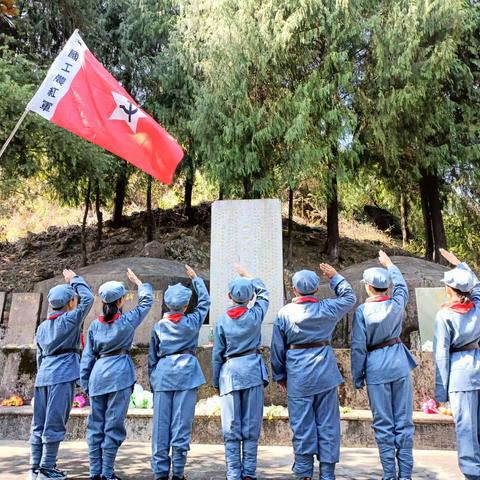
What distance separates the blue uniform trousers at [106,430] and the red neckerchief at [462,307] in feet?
8.64

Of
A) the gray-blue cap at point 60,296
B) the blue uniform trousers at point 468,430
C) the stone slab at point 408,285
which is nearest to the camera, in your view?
the blue uniform trousers at point 468,430

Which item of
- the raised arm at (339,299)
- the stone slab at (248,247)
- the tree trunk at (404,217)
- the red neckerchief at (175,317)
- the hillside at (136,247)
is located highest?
the tree trunk at (404,217)

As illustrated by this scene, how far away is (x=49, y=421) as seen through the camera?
424 centimetres

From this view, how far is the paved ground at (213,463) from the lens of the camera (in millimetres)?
4367

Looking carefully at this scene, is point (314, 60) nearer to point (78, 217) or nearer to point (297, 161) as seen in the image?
point (297, 161)

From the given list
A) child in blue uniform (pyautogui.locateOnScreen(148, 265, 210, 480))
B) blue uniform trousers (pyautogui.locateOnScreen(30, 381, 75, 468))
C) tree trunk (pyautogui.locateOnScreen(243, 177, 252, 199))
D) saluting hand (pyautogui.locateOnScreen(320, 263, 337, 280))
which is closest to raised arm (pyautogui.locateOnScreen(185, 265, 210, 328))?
child in blue uniform (pyautogui.locateOnScreen(148, 265, 210, 480))

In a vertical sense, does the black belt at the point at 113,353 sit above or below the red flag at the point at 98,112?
below

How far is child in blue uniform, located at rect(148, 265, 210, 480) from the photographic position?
407 centimetres

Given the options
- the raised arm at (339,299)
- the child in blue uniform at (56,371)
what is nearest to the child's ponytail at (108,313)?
the child in blue uniform at (56,371)

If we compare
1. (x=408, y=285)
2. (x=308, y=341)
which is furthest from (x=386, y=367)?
(x=408, y=285)

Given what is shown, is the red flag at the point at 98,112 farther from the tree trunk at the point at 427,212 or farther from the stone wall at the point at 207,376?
the tree trunk at the point at 427,212

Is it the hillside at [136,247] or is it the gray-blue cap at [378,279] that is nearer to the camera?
the gray-blue cap at [378,279]

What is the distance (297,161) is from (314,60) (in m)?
3.14

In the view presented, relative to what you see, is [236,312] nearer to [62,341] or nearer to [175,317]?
[175,317]
